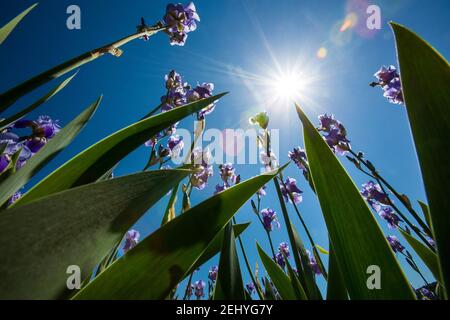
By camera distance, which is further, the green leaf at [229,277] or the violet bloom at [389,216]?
the violet bloom at [389,216]

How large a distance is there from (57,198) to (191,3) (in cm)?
155

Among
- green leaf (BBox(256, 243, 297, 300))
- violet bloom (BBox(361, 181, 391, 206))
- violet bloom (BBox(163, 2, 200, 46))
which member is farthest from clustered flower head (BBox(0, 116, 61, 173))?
violet bloom (BBox(361, 181, 391, 206))

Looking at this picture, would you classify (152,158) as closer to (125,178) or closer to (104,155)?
(104,155)

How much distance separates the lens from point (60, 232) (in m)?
0.42

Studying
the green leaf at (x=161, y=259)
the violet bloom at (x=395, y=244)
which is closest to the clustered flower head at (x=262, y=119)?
the green leaf at (x=161, y=259)

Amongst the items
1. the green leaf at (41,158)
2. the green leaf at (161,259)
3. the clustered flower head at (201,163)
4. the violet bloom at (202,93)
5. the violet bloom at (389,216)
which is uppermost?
the violet bloom at (202,93)

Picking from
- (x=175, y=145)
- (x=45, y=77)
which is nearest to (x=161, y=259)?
(x=45, y=77)

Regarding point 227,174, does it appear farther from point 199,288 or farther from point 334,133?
point 199,288

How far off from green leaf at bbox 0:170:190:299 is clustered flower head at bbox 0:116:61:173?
73cm

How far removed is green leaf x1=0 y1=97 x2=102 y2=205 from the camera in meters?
0.65

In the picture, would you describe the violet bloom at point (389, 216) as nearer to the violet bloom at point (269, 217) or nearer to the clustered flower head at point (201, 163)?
the violet bloom at point (269, 217)

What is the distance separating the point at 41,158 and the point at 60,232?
0.41 metres

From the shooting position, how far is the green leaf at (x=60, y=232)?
→ 1.23 feet

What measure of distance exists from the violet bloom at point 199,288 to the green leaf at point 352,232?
391 cm
